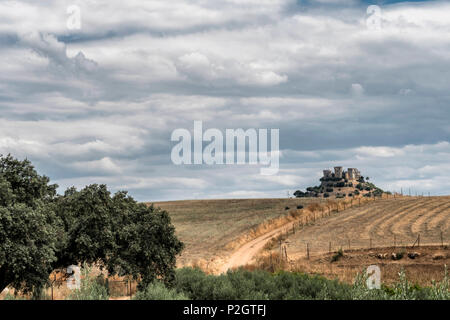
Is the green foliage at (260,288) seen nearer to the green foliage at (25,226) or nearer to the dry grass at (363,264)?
the green foliage at (25,226)

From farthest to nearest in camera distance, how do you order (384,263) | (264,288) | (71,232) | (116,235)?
(384,263) → (116,235) → (71,232) → (264,288)

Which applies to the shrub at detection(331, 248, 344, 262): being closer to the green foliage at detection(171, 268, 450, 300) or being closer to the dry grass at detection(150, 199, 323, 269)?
the dry grass at detection(150, 199, 323, 269)

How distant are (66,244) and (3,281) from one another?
4.72m

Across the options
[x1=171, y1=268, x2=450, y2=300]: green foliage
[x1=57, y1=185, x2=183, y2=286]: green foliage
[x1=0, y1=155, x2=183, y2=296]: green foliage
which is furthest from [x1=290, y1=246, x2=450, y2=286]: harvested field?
[x1=0, y1=155, x2=183, y2=296]: green foliage

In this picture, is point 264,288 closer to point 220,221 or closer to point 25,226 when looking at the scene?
point 25,226

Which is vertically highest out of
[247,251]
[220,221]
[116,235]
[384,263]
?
[220,221]

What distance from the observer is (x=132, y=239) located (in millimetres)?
38375

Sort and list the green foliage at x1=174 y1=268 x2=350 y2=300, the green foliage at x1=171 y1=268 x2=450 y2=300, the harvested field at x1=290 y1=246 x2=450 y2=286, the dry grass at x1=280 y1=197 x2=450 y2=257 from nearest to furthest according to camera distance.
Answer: the green foliage at x1=171 y1=268 x2=450 y2=300
the green foliage at x1=174 y1=268 x2=350 y2=300
the harvested field at x1=290 y1=246 x2=450 y2=286
the dry grass at x1=280 y1=197 x2=450 y2=257

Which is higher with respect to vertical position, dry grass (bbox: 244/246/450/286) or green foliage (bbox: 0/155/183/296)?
green foliage (bbox: 0/155/183/296)

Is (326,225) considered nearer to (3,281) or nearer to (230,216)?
(230,216)

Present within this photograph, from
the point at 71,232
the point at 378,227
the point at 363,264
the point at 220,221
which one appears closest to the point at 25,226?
the point at 71,232

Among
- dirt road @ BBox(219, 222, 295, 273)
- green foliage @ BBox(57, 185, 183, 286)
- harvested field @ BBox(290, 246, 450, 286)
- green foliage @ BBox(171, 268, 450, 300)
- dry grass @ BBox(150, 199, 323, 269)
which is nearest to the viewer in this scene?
green foliage @ BBox(171, 268, 450, 300)

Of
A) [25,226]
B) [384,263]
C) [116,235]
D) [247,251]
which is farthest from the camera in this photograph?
[247,251]

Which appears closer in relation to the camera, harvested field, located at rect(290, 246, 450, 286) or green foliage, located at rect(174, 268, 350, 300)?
green foliage, located at rect(174, 268, 350, 300)
